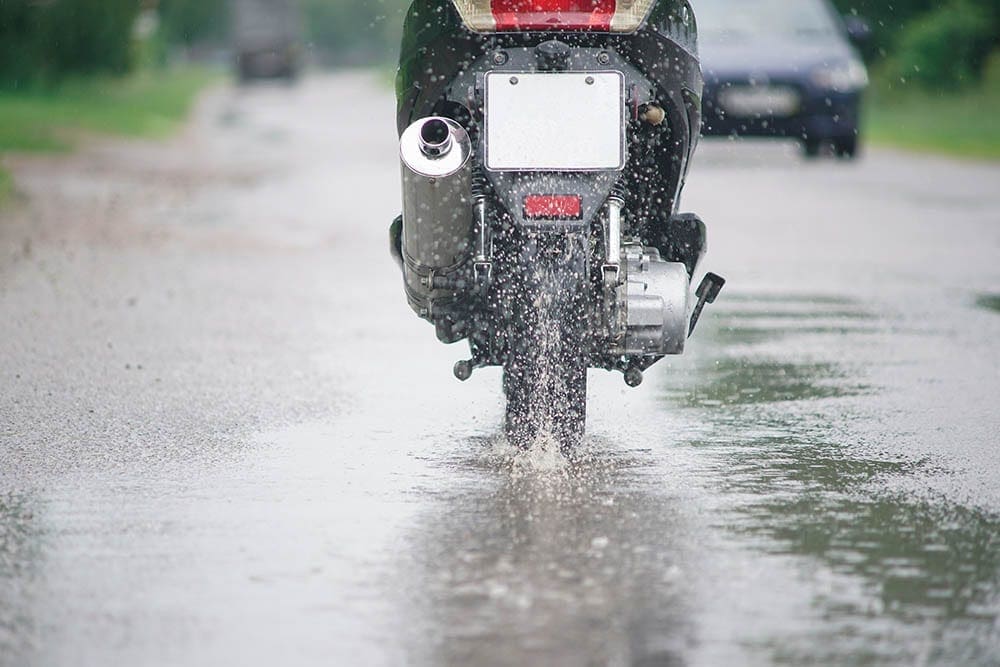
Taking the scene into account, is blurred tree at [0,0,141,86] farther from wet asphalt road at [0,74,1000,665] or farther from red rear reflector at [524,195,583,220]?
red rear reflector at [524,195,583,220]

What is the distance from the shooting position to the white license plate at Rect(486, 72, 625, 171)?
6188 mm

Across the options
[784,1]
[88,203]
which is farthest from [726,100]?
[88,203]

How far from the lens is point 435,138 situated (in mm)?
6242

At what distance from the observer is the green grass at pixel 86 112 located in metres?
26.1

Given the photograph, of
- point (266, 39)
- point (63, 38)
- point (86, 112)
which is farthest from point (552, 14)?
point (266, 39)

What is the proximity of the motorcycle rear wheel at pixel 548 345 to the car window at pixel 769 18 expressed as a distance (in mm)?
15814

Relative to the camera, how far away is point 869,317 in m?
10.2

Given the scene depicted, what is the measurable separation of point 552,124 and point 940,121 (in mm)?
26262

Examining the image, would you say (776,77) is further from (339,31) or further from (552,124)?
(339,31)

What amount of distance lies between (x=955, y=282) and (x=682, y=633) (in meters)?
7.53

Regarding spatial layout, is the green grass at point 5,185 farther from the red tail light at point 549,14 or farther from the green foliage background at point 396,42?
the green foliage background at point 396,42

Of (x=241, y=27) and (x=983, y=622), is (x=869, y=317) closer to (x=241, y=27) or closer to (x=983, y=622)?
(x=983, y=622)

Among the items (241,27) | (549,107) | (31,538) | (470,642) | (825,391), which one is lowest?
(241,27)

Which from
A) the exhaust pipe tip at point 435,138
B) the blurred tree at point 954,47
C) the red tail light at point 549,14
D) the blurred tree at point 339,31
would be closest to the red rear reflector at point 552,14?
the red tail light at point 549,14
